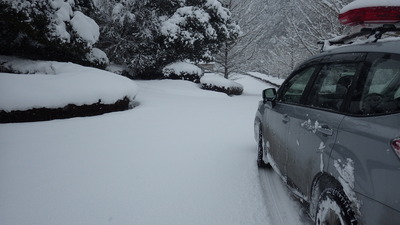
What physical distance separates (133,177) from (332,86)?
9.42 feet

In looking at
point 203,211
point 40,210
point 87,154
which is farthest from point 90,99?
point 203,211

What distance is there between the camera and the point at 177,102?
10031 mm

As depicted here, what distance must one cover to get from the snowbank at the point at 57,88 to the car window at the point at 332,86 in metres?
6.17

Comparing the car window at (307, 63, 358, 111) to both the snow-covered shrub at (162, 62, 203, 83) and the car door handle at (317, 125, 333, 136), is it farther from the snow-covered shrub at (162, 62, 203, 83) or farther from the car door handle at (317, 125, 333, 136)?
the snow-covered shrub at (162, 62, 203, 83)

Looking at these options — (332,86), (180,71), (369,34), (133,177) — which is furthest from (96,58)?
(369,34)

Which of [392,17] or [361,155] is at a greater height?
[392,17]

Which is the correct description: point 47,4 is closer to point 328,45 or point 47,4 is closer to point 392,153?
point 328,45

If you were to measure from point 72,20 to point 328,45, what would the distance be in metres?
9.55

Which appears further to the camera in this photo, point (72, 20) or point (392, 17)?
point (72, 20)

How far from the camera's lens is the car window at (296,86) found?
294cm

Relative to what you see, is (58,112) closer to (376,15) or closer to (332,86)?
(332,86)

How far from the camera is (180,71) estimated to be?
14594 millimetres

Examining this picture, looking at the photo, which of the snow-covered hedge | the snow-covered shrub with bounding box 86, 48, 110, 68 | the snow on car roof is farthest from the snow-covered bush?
the snow on car roof

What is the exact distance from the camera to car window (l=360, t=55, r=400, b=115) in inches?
64.6
